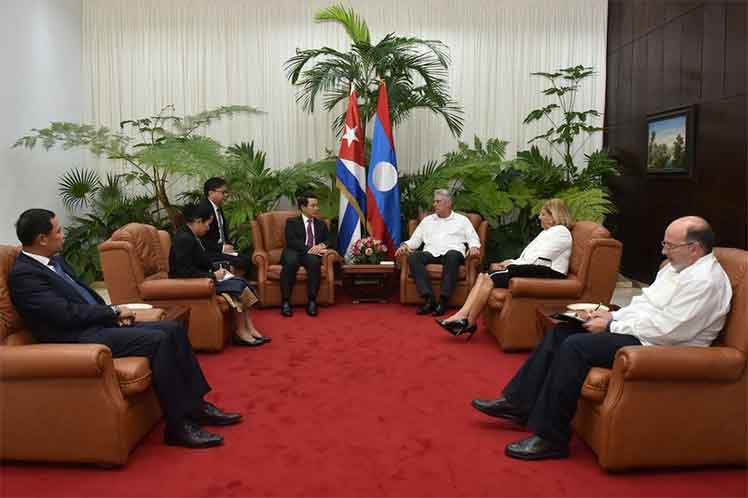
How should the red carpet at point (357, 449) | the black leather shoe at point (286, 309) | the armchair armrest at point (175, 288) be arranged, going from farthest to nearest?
1. the black leather shoe at point (286, 309)
2. the armchair armrest at point (175, 288)
3. the red carpet at point (357, 449)

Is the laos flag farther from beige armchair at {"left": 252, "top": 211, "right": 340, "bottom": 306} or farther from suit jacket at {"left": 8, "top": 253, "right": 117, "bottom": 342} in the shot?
suit jacket at {"left": 8, "top": 253, "right": 117, "bottom": 342}

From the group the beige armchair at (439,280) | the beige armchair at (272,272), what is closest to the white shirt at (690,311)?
the beige armchair at (439,280)

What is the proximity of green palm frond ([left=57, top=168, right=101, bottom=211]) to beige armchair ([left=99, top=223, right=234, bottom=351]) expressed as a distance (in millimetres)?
3110

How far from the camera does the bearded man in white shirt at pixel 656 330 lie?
9.87ft

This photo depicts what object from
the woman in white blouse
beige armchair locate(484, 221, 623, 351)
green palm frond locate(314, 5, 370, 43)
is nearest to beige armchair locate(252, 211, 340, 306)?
the woman in white blouse

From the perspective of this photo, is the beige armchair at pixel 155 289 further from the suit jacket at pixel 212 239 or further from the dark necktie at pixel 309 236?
the dark necktie at pixel 309 236

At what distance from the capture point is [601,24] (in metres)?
8.83

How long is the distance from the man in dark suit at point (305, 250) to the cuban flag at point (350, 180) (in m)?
0.48

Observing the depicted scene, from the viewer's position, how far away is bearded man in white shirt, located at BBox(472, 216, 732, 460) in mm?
3010

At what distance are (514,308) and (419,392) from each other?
1.30m

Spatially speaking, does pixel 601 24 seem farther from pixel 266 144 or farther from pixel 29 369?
pixel 29 369

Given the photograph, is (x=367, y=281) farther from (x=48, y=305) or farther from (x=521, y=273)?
(x=48, y=305)

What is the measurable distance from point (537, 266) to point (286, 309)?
8.25 ft

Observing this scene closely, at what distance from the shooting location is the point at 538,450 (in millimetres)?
3176
